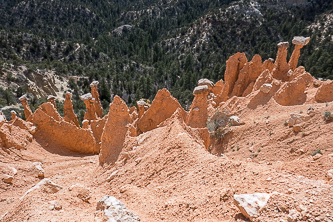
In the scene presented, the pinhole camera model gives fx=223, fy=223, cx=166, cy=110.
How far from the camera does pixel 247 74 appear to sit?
23.7 meters

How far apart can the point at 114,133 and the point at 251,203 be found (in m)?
8.06

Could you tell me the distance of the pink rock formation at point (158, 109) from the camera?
1471cm

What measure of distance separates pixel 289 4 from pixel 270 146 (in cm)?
9239

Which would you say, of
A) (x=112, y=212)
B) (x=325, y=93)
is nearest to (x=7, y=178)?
(x=112, y=212)

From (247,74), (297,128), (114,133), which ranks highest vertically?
(114,133)

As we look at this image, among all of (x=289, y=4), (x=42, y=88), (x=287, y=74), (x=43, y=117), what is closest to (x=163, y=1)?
(x=289, y=4)

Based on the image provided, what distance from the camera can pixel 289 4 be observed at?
84875 mm

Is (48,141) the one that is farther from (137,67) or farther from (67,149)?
(137,67)

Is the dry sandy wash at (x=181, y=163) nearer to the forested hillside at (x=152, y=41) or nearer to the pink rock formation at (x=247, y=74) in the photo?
the pink rock formation at (x=247, y=74)

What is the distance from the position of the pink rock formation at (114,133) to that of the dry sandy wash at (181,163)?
0.17 ft

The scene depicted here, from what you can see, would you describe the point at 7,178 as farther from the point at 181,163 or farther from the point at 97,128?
the point at 181,163

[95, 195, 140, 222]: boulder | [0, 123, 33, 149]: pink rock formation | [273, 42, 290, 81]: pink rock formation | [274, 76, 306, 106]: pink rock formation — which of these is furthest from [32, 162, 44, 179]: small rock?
[273, 42, 290, 81]: pink rock formation

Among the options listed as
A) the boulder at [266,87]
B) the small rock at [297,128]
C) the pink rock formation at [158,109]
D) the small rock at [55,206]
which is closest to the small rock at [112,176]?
the small rock at [55,206]

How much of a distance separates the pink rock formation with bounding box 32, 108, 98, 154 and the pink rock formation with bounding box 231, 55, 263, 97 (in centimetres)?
1586
